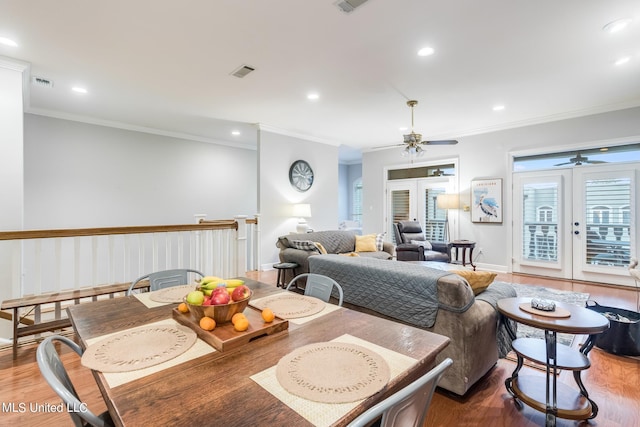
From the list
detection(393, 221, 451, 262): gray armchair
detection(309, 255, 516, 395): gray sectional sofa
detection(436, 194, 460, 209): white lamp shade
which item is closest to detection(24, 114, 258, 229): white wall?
detection(393, 221, 451, 262): gray armchair

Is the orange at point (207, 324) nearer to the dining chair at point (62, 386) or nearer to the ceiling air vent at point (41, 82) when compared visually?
the dining chair at point (62, 386)

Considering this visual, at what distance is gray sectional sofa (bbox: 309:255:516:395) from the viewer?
1910mm

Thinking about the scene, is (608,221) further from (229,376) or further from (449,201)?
(229,376)

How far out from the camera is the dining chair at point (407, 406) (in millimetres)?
723

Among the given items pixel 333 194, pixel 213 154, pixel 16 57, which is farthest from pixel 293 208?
pixel 16 57

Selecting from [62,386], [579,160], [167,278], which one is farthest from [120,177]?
[579,160]

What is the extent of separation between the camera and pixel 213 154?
272 inches

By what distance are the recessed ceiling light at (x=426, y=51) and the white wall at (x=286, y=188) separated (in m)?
3.44

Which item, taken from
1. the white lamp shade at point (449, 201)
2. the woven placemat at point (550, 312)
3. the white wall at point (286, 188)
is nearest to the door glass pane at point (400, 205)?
the white lamp shade at point (449, 201)

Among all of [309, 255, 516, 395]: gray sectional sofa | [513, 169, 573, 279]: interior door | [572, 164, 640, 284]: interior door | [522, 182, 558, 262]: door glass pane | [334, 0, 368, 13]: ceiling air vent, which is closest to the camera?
[309, 255, 516, 395]: gray sectional sofa

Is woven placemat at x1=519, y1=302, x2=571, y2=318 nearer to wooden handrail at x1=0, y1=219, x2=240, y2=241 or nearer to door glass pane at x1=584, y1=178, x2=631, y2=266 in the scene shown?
wooden handrail at x1=0, y1=219, x2=240, y2=241

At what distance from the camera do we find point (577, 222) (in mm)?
4945

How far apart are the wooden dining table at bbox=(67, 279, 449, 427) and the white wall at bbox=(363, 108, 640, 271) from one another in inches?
214

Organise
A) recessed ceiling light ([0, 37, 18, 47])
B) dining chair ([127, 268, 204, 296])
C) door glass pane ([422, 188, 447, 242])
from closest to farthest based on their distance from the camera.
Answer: dining chair ([127, 268, 204, 296]), recessed ceiling light ([0, 37, 18, 47]), door glass pane ([422, 188, 447, 242])
